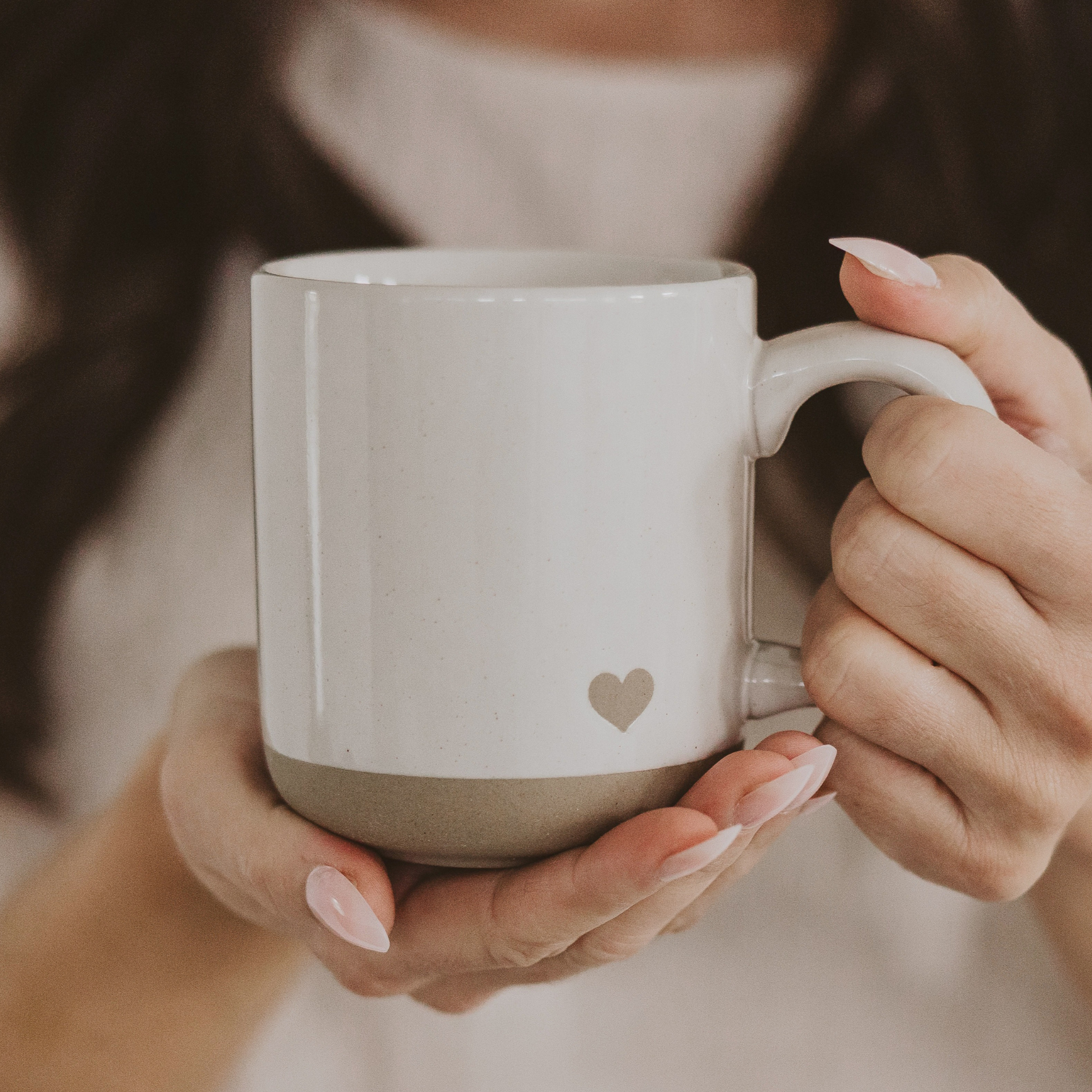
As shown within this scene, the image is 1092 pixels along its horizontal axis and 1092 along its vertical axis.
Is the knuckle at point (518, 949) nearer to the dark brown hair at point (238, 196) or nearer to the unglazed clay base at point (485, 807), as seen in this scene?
the unglazed clay base at point (485, 807)

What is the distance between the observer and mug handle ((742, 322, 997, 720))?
0.64 metres

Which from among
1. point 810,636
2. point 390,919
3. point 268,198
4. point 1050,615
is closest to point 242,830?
point 390,919

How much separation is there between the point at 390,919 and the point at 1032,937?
104 centimetres

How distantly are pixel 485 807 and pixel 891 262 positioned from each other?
40 cm

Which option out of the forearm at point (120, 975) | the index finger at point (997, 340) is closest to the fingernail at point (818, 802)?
the index finger at point (997, 340)

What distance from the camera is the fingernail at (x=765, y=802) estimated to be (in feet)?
2.06

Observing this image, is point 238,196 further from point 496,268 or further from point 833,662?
point 833,662

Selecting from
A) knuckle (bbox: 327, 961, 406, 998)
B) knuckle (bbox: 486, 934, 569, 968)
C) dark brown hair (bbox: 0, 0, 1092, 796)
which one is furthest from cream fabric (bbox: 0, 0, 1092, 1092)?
knuckle (bbox: 486, 934, 569, 968)

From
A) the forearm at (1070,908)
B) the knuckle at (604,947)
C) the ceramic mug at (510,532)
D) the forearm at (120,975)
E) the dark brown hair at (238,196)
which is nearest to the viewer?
the ceramic mug at (510,532)

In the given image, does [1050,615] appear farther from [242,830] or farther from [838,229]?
[838,229]

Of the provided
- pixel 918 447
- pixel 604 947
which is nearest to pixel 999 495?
pixel 918 447

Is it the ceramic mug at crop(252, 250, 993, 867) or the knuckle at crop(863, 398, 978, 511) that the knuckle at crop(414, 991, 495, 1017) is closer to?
the ceramic mug at crop(252, 250, 993, 867)

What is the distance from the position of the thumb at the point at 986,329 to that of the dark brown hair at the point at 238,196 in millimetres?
501

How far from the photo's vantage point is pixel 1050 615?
646 mm
